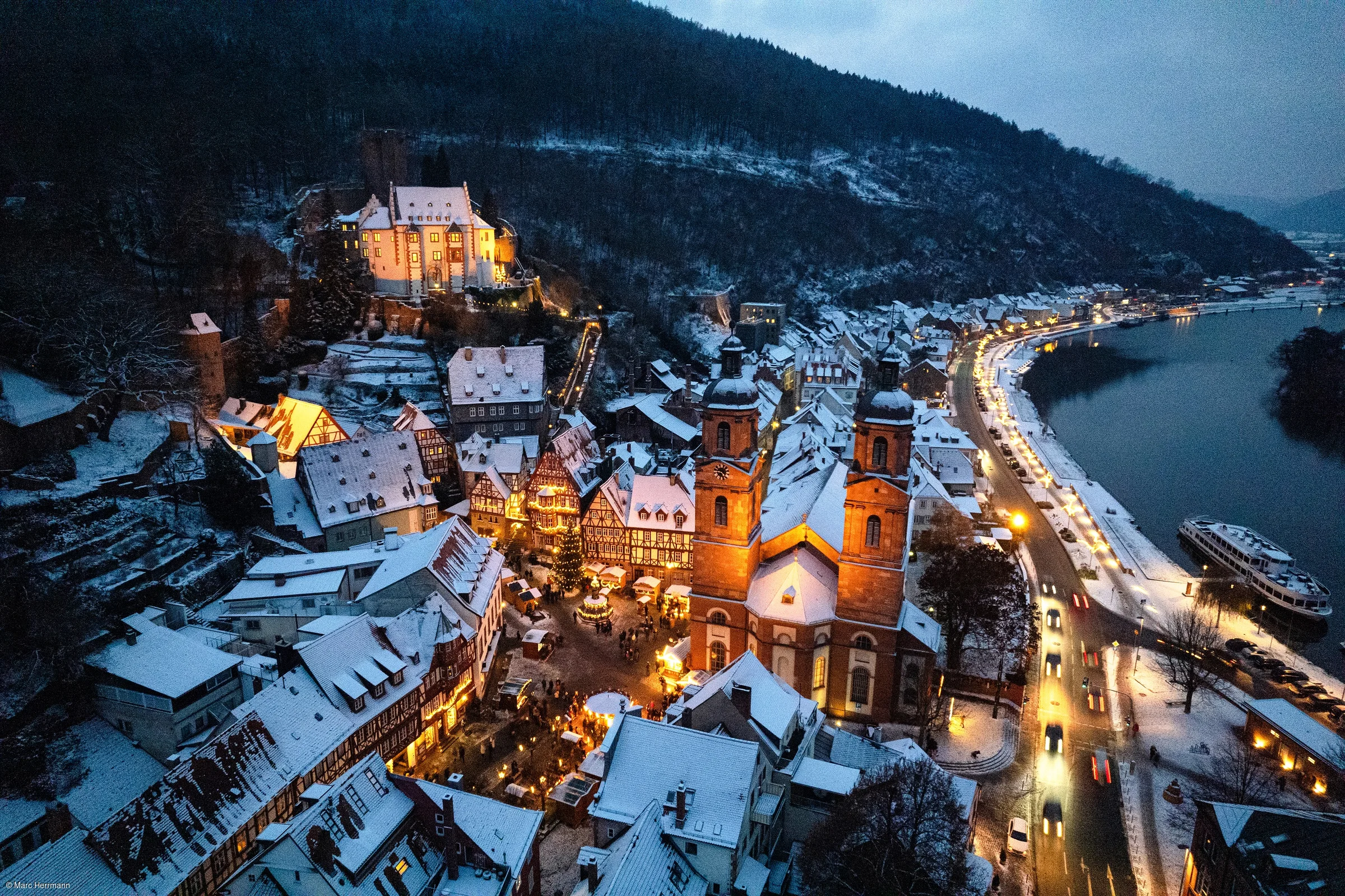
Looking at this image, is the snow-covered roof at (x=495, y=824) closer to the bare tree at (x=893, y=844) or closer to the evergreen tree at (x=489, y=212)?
the bare tree at (x=893, y=844)

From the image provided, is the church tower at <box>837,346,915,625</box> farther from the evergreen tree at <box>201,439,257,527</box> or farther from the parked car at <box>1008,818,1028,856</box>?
the evergreen tree at <box>201,439,257,527</box>

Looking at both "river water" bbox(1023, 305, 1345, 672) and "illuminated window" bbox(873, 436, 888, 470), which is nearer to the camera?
"illuminated window" bbox(873, 436, 888, 470)

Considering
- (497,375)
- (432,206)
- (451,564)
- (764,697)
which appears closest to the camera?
(764,697)

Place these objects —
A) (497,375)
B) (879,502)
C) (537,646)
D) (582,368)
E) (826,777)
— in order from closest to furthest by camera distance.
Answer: (826,777)
(879,502)
(537,646)
(497,375)
(582,368)

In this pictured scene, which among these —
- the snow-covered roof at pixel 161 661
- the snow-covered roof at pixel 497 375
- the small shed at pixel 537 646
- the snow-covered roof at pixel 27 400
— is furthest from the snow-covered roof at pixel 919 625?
the snow-covered roof at pixel 27 400

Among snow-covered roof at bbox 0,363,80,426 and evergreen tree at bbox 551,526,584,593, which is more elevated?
snow-covered roof at bbox 0,363,80,426

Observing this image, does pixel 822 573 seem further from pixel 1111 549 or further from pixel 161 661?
pixel 1111 549

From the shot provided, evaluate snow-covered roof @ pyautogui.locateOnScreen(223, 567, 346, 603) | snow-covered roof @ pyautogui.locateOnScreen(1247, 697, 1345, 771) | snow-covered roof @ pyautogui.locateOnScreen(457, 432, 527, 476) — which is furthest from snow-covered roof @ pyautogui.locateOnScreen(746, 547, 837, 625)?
snow-covered roof @ pyautogui.locateOnScreen(457, 432, 527, 476)

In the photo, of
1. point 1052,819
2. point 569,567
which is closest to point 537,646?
point 569,567
